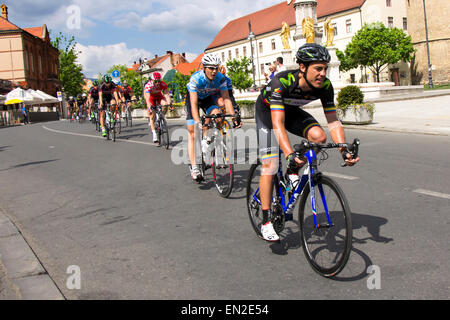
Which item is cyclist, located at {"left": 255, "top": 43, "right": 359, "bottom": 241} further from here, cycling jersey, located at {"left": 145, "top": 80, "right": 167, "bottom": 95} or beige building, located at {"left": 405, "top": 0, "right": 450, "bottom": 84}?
beige building, located at {"left": 405, "top": 0, "right": 450, "bottom": 84}

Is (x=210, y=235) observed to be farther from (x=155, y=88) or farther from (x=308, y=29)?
(x=308, y=29)

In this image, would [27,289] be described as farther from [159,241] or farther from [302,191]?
[302,191]

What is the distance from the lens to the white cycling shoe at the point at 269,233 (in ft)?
13.7

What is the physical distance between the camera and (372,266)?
146 inches

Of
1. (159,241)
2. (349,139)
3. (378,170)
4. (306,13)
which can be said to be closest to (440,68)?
(306,13)

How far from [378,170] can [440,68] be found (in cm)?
6785

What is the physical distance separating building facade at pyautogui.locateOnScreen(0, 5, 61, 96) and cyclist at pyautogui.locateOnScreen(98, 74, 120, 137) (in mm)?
55402

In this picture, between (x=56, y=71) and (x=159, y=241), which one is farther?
(x=56, y=71)

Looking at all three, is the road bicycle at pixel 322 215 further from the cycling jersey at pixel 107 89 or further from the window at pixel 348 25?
the window at pixel 348 25

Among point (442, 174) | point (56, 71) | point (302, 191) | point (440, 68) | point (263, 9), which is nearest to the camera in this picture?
point (302, 191)

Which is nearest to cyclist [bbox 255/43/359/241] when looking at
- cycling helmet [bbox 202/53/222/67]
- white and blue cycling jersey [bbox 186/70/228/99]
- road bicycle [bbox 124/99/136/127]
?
cycling helmet [bbox 202/53/222/67]

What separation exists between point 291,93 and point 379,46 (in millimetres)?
62066
